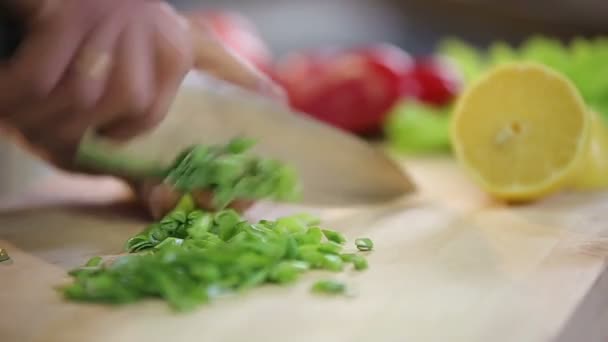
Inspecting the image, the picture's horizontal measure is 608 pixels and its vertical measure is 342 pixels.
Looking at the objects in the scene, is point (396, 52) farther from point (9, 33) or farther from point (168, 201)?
point (9, 33)

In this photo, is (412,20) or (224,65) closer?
(224,65)

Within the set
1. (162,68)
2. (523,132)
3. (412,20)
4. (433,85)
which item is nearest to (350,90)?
(433,85)

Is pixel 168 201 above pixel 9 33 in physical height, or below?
below

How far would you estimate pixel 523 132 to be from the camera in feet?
3.76

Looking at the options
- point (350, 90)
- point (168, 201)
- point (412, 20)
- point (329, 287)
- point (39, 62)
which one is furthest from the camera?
point (412, 20)

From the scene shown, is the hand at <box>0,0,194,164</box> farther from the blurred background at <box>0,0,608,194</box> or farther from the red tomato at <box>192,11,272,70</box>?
the red tomato at <box>192,11,272,70</box>

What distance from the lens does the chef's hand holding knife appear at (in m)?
0.88

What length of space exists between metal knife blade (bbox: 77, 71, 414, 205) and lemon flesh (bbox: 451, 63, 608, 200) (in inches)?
4.7

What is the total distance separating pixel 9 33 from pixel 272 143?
1.24 feet

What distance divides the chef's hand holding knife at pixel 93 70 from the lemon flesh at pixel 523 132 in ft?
1.42

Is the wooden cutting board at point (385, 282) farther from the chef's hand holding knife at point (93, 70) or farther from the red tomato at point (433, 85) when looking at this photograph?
the red tomato at point (433, 85)

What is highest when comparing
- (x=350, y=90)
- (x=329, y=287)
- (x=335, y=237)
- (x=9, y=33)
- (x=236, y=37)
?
(x=236, y=37)

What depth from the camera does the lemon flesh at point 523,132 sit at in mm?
1119

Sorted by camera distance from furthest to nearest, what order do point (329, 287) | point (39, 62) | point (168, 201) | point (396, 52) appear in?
point (396, 52)
point (168, 201)
point (39, 62)
point (329, 287)
